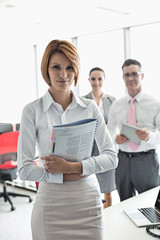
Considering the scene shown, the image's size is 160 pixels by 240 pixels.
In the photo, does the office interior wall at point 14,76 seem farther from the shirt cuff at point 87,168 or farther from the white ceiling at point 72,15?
the shirt cuff at point 87,168

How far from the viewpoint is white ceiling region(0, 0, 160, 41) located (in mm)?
4074

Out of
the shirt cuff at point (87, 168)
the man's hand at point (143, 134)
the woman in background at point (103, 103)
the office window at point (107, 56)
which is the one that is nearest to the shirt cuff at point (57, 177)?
the shirt cuff at point (87, 168)

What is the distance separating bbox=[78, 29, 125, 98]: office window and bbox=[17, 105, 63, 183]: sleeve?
473 cm

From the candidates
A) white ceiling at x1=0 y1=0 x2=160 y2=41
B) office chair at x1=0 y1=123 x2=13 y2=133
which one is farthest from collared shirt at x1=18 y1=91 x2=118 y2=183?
office chair at x1=0 y1=123 x2=13 y2=133

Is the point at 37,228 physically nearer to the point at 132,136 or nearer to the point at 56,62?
the point at 56,62

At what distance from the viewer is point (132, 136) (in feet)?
8.59

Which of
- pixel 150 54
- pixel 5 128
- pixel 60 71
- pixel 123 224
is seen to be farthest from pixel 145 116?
pixel 150 54

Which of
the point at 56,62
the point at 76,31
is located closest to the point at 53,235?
the point at 56,62

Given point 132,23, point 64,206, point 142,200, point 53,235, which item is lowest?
point 142,200

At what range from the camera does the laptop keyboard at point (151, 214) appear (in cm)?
173

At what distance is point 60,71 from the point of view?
4.64 feet

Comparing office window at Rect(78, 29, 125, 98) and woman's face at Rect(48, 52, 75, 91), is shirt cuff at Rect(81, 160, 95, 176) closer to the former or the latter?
woman's face at Rect(48, 52, 75, 91)

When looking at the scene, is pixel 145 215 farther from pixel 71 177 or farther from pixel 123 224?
pixel 71 177

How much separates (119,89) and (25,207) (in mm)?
2995
